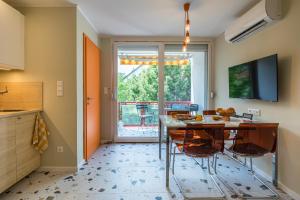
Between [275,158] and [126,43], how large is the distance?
360 cm

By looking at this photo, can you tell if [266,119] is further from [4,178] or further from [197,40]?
[4,178]

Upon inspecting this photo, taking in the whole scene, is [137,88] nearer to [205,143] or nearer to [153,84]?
[153,84]

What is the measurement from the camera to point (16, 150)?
2.46 meters

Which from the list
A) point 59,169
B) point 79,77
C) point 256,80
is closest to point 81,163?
point 59,169

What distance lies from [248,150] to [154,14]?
2.44 meters

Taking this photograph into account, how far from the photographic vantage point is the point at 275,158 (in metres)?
2.48

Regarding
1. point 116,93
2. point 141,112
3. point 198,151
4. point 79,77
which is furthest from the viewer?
point 141,112

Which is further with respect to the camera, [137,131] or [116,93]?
[137,131]

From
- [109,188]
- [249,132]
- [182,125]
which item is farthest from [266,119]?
[109,188]

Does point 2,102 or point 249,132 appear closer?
point 249,132

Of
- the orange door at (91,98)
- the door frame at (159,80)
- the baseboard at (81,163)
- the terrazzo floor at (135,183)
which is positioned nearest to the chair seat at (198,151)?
the terrazzo floor at (135,183)

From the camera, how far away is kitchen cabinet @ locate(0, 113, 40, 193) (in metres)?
2.23

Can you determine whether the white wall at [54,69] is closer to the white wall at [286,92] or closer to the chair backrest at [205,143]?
the chair backrest at [205,143]

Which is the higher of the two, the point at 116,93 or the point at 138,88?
the point at 138,88
